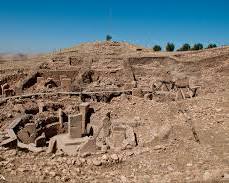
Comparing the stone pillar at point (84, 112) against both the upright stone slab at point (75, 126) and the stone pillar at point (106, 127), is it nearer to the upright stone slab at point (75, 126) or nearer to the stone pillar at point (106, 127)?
the upright stone slab at point (75, 126)

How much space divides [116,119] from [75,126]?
2.06 m

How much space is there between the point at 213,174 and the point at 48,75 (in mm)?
18458

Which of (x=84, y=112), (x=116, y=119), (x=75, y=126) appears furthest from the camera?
(x=84, y=112)

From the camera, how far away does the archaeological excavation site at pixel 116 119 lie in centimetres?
904

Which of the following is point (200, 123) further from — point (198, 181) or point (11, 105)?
point (11, 105)

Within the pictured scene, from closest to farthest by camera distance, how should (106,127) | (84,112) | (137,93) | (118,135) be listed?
(118,135), (106,127), (84,112), (137,93)

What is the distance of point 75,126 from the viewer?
1534 centimetres

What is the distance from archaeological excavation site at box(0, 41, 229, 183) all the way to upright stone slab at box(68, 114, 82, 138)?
43mm

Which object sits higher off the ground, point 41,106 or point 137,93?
point 137,93

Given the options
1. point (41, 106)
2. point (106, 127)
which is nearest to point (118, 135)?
point (106, 127)

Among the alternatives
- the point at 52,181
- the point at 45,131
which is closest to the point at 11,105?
the point at 45,131

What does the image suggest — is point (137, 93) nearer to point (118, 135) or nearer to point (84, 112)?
point (84, 112)

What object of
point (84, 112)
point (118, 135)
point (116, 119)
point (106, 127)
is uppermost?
point (84, 112)

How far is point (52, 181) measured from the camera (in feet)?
26.3
